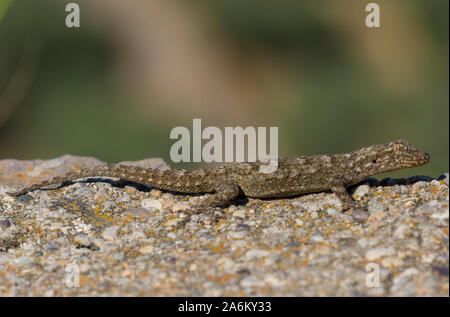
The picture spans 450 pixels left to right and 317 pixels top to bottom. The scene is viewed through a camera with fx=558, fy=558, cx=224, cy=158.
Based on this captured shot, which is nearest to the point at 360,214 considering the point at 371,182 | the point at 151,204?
the point at 371,182

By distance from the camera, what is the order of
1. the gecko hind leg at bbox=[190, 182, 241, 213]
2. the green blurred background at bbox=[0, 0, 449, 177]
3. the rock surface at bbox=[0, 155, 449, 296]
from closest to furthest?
the rock surface at bbox=[0, 155, 449, 296]
the gecko hind leg at bbox=[190, 182, 241, 213]
the green blurred background at bbox=[0, 0, 449, 177]

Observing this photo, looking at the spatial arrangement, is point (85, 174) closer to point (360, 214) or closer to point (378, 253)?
point (360, 214)

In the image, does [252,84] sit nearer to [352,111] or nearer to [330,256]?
[352,111]

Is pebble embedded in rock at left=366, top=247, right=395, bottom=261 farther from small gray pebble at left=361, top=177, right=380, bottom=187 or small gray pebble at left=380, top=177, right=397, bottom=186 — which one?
small gray pebble at left=361, top=177, right=380, bottom=187

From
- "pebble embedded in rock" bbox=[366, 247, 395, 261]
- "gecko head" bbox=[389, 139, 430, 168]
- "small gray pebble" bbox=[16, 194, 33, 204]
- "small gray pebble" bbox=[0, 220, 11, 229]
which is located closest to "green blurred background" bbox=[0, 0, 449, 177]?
"gecko head" bbox=[389, 139, 430, 168]

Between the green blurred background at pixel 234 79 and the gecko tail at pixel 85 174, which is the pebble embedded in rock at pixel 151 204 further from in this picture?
the green blurred background at pixel 234 79

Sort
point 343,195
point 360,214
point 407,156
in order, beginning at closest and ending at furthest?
point 360,214, point 343,195, point 407,156

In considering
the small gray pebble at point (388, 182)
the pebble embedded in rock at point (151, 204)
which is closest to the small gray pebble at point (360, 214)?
the small gray pebble at point (388, 182)
